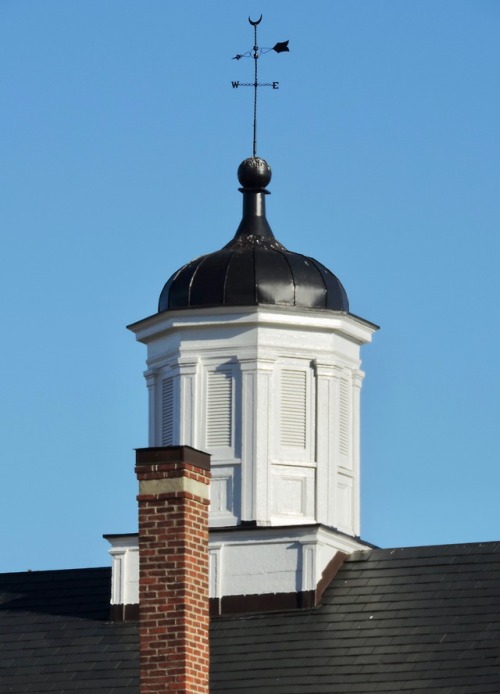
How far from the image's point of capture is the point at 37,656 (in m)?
32.0

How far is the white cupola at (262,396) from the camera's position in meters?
32.4

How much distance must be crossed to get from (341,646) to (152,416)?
5646mm

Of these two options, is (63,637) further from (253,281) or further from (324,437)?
(253,281)

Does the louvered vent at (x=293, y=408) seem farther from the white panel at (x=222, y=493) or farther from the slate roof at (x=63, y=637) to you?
the slate roof at (x=63, y=637)

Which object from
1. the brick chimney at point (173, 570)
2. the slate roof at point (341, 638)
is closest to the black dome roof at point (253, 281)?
the slate roof at point (341, 638)

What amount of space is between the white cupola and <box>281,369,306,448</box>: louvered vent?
0.05 feet

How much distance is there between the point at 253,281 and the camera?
110 feet

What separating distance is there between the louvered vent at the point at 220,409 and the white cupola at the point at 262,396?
0.01 m

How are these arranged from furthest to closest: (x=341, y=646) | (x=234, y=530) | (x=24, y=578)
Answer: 1. (x=24, y=578)
2. (x=234, y=530)
3. (x=341, y=646)

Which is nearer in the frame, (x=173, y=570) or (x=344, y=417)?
(x=173, y=570)

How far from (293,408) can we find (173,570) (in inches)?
376

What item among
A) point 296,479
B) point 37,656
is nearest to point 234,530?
point 296,479

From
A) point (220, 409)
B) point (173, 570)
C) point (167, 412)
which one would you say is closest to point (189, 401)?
point (220, 409)

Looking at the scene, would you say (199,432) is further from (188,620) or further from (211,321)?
(188,620)
